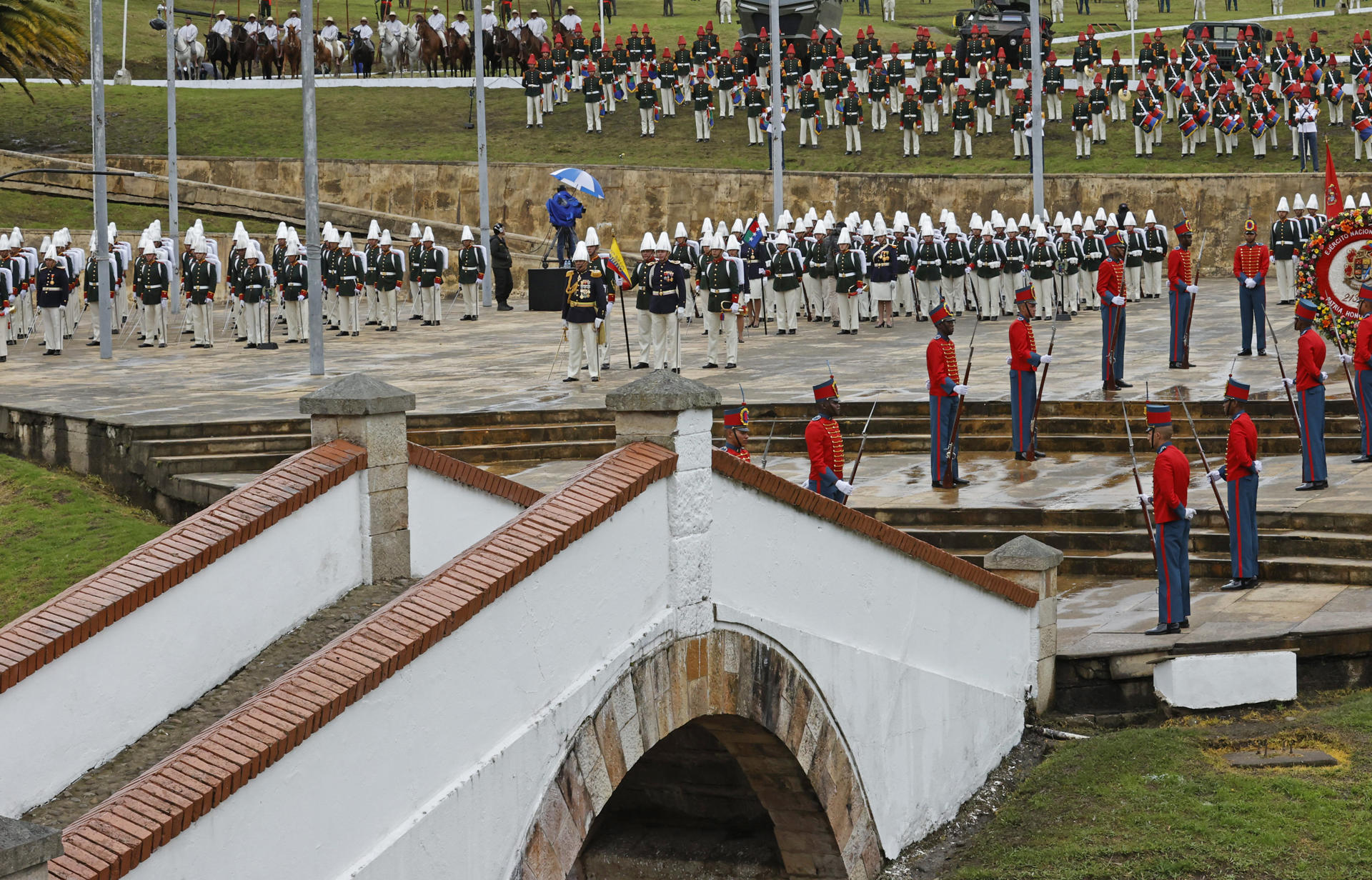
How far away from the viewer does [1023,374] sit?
53.6ft

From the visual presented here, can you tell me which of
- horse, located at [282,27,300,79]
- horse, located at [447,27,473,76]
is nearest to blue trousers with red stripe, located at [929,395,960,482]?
horse, located at [447,27,473,76]

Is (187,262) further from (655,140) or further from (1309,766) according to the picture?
(1309,766)

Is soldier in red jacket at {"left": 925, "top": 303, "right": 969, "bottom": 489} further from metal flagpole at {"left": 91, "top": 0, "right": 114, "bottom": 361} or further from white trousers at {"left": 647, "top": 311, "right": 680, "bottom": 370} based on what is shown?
metal flagpole at {"left": 91, "top": 0, "right": 114, "bottom": 361}

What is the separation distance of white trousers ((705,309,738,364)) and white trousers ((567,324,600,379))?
6.29ft

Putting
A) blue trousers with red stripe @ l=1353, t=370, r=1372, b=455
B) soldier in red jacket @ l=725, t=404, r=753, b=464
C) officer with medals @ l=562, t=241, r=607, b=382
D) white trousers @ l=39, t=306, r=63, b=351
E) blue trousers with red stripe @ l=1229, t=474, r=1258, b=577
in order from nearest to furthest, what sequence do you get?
blue trousers with red stripe @ l=1229, t=474, r=1258, b=577, soldier in red jacket @ l=725, t=404, r=753, b=464, blue trousers with red stripe @ l=1353, t=370, r=1372, b=455, officer with medals @ l=562, t=241, r=607, b=382, white trousers @ l=39, t=306, r=63, b=351

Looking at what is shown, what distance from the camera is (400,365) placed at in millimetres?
24062

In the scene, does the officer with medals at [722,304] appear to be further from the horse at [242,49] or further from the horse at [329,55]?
the horse at [329,55]

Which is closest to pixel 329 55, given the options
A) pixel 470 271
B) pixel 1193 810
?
pixel 470 271

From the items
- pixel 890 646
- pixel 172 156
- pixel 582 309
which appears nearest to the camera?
pixel 890 646

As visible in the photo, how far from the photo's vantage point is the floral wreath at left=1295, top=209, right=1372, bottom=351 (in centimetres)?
1791

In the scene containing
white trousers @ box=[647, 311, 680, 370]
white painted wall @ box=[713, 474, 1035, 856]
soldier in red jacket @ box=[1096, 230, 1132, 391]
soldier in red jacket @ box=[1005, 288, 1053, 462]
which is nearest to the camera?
white painted wall @ box=[713, 474, 1035, 856]

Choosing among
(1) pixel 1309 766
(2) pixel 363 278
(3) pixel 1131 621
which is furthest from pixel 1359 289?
(2) pixel 363 278

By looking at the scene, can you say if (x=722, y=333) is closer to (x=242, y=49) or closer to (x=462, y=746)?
(x=462, y=746)

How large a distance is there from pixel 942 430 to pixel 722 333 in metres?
8.69
